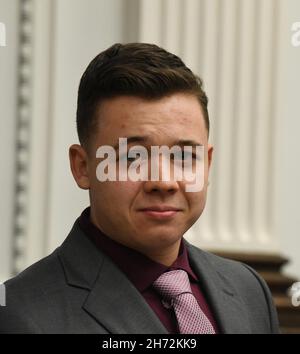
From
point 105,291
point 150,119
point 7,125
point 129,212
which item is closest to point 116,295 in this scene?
point 105,291

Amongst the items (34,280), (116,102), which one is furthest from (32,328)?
(116,102)

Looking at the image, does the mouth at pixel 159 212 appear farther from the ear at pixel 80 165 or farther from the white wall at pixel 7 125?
the white wall at pixel 7 125

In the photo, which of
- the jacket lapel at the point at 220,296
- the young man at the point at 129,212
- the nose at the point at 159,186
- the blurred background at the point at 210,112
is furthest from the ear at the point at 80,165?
the blurred background at the point at 210,112

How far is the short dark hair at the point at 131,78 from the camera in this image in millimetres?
1132

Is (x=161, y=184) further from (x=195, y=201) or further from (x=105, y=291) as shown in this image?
(x=105, y=291)

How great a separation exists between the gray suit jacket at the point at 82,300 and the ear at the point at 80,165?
0.08 meters

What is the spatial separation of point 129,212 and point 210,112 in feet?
4.42

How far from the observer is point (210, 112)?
2447mm

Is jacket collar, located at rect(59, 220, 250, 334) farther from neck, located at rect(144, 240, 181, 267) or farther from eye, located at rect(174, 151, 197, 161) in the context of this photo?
eye, located at rect(174, 151, 197, 161)

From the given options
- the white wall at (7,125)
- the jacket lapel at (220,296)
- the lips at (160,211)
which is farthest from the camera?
the white wall at (7,125)

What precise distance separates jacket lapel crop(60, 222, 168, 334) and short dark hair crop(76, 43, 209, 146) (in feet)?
0.51

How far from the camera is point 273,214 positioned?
2.47m

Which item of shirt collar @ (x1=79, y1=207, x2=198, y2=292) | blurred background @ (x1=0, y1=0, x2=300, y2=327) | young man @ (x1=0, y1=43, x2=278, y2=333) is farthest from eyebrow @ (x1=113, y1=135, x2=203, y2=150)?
blurred background @ (x1=0, y1=0, x2=300, y2=327)
